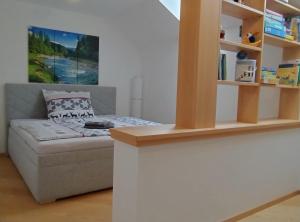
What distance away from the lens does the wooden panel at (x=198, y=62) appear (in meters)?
1.62

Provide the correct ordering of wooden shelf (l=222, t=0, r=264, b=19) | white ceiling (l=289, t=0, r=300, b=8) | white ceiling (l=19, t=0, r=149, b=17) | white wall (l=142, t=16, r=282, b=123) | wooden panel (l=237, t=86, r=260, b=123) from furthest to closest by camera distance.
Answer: white ceiling (l=19, t=0, r=149, b=17) → white wall (l=142, t=16, r=282, b=123) → white ceiling (l=289, t=0, r=300, b=8) → wooden panel (l=237, t=86, r=260, b=123) → wooden shelf (l=222, t=0, r=264, b=19)

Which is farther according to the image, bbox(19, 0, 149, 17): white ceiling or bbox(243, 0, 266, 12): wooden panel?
bbox(19, 0, 149, 17): white ceiling

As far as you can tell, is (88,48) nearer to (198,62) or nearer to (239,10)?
(239,10)

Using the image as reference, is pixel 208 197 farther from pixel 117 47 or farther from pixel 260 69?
pixel 117 47

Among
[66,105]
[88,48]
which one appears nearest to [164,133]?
[66,105]

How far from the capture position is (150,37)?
→ 4441 millimetres

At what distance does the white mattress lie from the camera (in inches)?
86.7

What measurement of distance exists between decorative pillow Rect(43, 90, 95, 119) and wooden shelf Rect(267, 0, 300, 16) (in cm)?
267

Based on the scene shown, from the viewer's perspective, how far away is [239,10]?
192 cm

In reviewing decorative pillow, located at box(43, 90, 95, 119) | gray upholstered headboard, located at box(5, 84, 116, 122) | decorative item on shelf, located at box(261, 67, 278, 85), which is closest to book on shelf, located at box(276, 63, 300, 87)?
decorative item on shelf, located at box(261, 67, 278, 85)

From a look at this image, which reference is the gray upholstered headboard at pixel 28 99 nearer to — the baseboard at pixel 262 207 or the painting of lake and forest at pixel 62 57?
the painting of lake and forest at pixel 62 57

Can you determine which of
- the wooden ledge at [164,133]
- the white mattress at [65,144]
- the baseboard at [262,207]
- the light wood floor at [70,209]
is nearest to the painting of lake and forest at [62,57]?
the white mattress at [65,144]

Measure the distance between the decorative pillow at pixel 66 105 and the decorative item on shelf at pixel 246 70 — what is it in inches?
95.3

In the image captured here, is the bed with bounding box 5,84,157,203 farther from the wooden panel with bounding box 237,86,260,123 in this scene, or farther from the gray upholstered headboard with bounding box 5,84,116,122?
the wooden panel with bounding box 237,86,260,123
